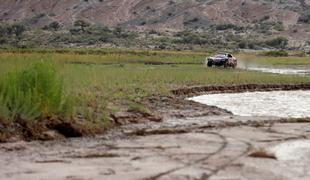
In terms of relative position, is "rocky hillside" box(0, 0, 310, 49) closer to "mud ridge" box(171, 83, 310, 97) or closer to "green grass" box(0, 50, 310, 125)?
"green grass" box(0, 50, 310, 125)

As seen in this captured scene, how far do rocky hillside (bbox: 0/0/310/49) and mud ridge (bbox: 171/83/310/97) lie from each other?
63.9 m

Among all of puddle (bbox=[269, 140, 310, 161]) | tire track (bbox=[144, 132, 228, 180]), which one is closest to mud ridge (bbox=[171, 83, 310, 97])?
A: tire track (bbox=[144, 132, 228, 180])

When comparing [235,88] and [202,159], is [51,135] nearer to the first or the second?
[202,159]

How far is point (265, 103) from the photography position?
25.9 meters

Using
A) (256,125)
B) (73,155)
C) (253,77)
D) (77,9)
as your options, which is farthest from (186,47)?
(73,155)

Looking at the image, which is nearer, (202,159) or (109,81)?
(202,159)

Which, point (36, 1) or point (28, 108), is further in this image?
point (36, 1)

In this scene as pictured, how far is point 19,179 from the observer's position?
33.3 ft

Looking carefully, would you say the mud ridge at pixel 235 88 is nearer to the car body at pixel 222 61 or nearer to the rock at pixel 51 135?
the rock at pixel 51 135

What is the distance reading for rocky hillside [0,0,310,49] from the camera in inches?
3962

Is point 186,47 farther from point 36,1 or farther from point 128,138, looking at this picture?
point 128,138

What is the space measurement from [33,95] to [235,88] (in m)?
18.0

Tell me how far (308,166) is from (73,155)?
12.5ft

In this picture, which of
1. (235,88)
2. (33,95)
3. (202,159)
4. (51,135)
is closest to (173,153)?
(202,159)
